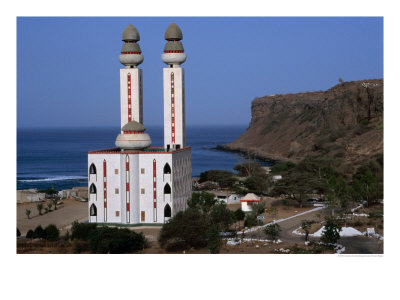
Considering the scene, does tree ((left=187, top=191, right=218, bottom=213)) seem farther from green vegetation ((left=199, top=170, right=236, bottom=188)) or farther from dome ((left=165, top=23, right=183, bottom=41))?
green vegetation ((left=199, top=170, right=236, bottom=188))

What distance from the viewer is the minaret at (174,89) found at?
3059 cm

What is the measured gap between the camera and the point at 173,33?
100 ft

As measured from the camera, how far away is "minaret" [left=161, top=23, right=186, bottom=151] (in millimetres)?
30594

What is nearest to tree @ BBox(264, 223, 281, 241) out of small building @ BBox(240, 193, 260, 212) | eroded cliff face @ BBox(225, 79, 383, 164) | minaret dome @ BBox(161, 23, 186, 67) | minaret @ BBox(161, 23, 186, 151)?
minaret @ BBox(161, 23, 186, 151)

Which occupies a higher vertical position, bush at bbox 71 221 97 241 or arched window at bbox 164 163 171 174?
arched window at bbox 164 163 171 174

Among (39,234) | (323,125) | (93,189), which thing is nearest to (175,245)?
(39,234)

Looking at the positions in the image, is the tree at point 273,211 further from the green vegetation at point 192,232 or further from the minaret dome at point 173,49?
the minaret dome at point 173,49

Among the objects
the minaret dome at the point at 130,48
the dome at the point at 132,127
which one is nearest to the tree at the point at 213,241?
the dome at the point at 132,127

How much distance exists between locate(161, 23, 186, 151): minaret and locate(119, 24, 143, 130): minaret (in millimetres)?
1314

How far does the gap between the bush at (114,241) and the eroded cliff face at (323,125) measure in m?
30.5

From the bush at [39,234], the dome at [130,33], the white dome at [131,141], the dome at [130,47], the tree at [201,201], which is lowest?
the bush at [39,234]

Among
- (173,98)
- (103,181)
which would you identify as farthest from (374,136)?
(103,181)

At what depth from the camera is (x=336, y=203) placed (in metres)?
30.6

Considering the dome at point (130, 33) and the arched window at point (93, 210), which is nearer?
the arched window at point (93, 210)
